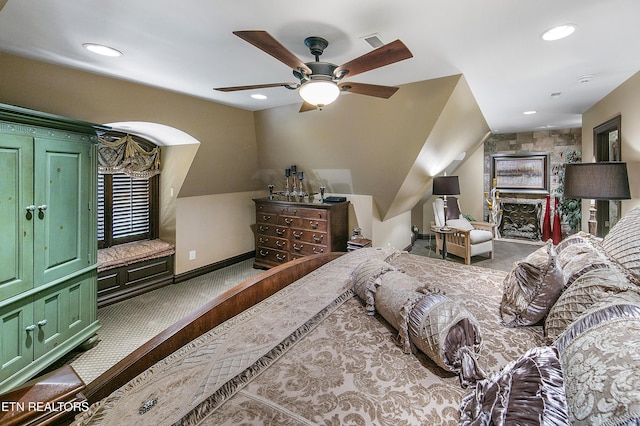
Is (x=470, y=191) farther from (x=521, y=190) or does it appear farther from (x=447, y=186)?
(x=447, y=186)

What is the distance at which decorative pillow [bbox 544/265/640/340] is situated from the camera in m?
1.11

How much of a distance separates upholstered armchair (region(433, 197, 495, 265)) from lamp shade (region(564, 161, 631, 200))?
88.3 inches

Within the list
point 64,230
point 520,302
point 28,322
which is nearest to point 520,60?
point 520,302

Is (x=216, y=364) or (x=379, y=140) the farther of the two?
(x=379, y=140)

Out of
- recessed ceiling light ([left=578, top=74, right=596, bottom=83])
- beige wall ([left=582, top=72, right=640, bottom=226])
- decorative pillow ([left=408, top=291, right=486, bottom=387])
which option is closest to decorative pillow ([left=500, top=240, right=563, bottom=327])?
decorative pillow ([left=408, top=291, right=486, bottom=387])

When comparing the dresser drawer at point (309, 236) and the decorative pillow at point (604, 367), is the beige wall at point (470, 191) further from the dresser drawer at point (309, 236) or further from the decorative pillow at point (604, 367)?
the decorative pillow at point (604, 367)

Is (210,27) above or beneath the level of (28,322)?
above

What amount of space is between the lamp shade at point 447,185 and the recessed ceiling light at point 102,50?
415cm

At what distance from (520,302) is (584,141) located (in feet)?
14.6

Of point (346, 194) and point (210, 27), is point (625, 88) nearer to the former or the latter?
point (346, 194)

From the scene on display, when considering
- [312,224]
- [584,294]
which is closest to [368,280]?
[584,294]

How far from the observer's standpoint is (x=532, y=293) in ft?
4.58

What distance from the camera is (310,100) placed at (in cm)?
198

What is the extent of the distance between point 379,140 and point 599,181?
206cm
